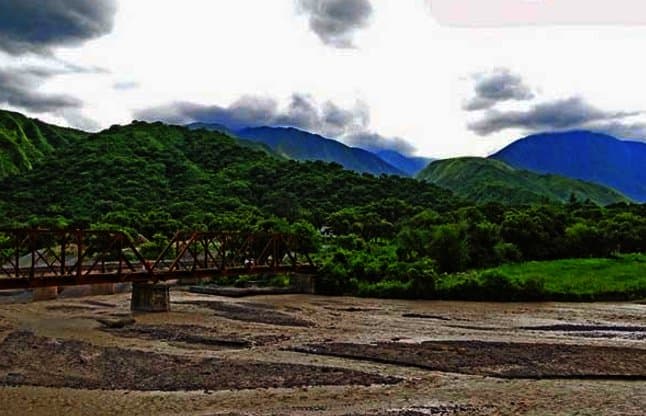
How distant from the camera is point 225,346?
106 ft

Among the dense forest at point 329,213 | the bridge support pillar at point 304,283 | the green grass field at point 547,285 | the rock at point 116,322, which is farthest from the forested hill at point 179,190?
the rock at point 116,322

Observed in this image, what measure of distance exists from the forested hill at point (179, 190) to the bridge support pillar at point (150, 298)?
50.4 meters

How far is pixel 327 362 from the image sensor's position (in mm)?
27609

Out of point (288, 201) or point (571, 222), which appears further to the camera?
point (288, 201)

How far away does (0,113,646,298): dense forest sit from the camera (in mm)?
65062

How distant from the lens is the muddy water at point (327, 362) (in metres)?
20.7

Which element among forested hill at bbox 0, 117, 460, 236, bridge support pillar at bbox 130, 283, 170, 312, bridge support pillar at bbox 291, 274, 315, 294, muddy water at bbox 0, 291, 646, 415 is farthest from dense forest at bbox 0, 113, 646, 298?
bridge support pillar at bbox 130, 283, 170, 312

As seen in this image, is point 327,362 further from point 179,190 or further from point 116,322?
point 179,190

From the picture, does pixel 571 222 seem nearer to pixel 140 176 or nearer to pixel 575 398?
pixel 575 398

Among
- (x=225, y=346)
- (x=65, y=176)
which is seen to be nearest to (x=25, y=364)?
(x=225, y=346)

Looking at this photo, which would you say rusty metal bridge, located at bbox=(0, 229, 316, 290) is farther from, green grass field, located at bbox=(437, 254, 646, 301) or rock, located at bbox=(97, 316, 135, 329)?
green grass field, located at bbox=(437, 254, 646, 301)

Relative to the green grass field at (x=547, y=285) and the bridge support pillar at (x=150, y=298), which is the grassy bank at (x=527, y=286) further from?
the bridge support pillar at (x=150, y=298)

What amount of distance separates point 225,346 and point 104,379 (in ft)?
28.3

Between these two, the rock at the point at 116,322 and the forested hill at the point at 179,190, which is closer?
the rock at the point at 116,322
